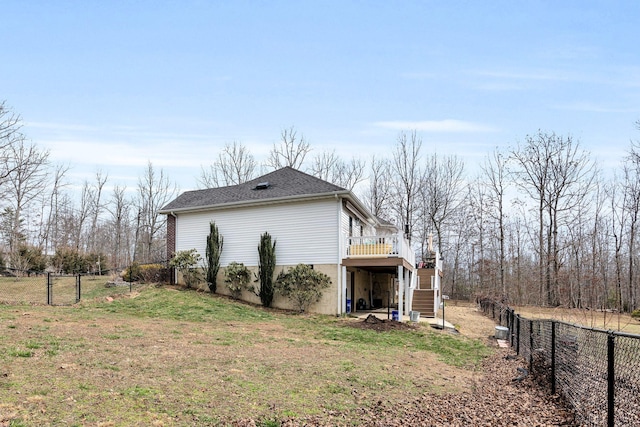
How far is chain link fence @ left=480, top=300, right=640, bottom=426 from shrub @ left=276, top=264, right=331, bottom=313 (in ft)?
33.9

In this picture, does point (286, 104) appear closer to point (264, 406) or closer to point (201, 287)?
point (201, 287)

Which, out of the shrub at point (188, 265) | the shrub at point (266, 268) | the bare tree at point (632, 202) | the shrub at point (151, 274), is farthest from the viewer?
the bare tree at point (632, 202)

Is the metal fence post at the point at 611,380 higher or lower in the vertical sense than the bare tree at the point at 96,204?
lower

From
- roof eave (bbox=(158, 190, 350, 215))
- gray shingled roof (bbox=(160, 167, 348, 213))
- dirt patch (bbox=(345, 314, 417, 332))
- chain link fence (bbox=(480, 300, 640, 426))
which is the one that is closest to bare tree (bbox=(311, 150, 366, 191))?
gray shingled roof (bbox=(160, 167, 348, 213))

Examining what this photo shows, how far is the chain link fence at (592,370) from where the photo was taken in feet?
14.9

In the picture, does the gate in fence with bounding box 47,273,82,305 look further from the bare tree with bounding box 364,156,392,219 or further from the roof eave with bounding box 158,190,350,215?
the bare tree with bounding box 364,156,392,219

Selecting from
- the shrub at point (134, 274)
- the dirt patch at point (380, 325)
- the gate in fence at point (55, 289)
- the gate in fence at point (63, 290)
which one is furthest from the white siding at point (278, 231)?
the gate in fence at point (63, 290)

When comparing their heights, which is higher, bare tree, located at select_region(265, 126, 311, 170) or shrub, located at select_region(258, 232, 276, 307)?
bare tree, located at select_region(265, 126, 311, 170)

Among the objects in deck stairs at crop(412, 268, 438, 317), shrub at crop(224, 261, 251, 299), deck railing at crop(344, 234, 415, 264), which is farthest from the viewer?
deck stairs at crop(412, 268, 438, 317)

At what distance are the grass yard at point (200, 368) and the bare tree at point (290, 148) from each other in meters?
25.4

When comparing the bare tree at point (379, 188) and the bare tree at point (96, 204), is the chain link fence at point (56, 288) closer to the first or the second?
the bare tree at point (96, 204)

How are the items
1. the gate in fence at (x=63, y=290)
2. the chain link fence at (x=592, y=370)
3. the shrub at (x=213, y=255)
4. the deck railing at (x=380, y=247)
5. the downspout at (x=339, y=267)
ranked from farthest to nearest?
1. the shrub at (x=213, y=255)
2. the downspout at (x=339, y=267)
3. the deck railing at (x=380, y=247)
4. the gate in fence at (x=63, y=290)
5. the chain link fence at (x=592, y=370)

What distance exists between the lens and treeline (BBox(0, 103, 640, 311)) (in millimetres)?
29922

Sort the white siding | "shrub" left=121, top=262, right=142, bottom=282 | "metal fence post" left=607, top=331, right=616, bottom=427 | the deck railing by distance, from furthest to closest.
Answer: "shrub" left=121, top=262, right=142, bottom=282
the white siding
the deck railing
"metal fence post" left=607, top=331, right=616, bottom=427
